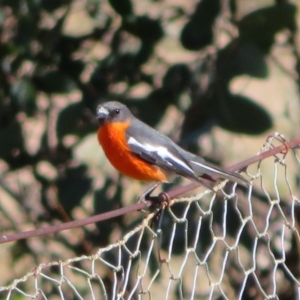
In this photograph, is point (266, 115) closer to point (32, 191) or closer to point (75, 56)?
point (75, 56)

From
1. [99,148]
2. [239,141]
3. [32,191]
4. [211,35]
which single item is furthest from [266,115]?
[32,191]

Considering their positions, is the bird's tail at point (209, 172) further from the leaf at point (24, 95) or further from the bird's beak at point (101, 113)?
the leaf at point (24, 95)

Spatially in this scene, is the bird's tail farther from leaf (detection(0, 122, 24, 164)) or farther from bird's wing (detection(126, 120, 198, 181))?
leaf (detection(0, 122, 24, 164))

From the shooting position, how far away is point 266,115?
4.27 metres

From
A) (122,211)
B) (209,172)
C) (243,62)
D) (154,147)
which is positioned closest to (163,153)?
(154,147)

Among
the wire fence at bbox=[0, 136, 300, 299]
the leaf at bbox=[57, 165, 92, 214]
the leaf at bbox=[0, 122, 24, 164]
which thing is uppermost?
the leaf at bbox=[0, 122, 24, 164]

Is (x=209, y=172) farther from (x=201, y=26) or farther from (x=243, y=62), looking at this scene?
(x=201, y=26)

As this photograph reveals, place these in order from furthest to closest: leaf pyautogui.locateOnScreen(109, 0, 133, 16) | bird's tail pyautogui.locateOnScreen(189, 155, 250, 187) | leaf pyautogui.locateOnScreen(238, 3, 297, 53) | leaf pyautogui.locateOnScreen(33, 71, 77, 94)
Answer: leaf pyautogui.locateOnScreen(33, 71, 77, 94)
leaf pyautogui.locateOnScreen(109, 0, 133, 16)
leaf pyautogui.locateOnScreen(238, 3, 297, 53)
bird's tail pyautogui.locateOnScreen(189, 155, 250, 187)

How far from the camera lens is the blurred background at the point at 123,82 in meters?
4.32

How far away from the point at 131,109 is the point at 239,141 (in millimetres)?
634

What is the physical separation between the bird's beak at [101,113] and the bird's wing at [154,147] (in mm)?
186

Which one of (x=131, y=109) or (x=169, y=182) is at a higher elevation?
(x=131, y=109)

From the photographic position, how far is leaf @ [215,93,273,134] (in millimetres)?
4242

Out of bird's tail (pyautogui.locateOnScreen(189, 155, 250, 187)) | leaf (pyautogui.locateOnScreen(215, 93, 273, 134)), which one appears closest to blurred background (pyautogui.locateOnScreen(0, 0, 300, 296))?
leaf (pyautogui.locateOnScreen(215, 93, 273, 134))
